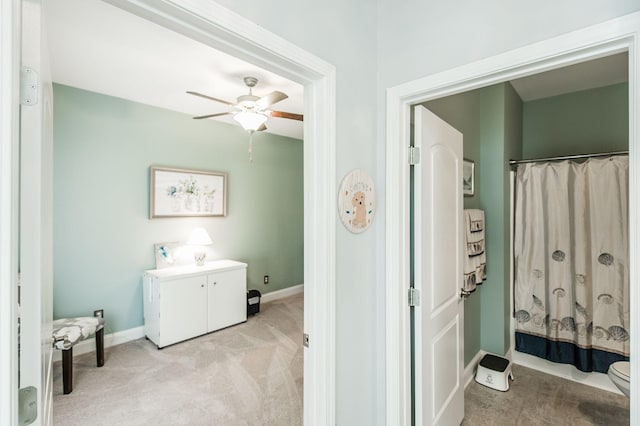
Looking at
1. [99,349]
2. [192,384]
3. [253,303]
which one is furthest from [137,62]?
[253,303]

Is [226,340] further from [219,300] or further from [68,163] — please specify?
[68,163]

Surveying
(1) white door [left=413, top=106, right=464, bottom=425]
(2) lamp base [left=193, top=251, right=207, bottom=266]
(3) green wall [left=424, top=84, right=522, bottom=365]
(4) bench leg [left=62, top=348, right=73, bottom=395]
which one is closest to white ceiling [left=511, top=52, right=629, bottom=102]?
(3) green wall [left=424, top=84, right=522, bottom=365]

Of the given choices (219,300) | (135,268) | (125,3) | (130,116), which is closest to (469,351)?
(219,300)

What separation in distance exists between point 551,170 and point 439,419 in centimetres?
242

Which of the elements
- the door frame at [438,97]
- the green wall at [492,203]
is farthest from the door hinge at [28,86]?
the green wall at [492,203]

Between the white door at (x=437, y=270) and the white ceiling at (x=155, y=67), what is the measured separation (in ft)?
4.90

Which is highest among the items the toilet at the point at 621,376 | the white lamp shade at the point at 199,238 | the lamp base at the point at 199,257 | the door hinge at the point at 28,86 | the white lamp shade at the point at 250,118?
the white lamp shade at the point at 250,118

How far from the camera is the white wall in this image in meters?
1.12

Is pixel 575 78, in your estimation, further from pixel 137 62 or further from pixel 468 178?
pixel 137 62

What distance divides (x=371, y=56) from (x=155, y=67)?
1.90 meters

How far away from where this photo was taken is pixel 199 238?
3666 millimetres

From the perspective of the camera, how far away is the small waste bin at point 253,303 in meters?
4.09

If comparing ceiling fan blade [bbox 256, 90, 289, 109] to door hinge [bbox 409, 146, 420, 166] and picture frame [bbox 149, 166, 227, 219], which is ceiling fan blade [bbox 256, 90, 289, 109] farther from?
picture frame [bbox 149, 166, 227, 219]

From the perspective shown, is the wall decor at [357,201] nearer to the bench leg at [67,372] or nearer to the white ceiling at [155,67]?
the white ceiling at [155,67]
